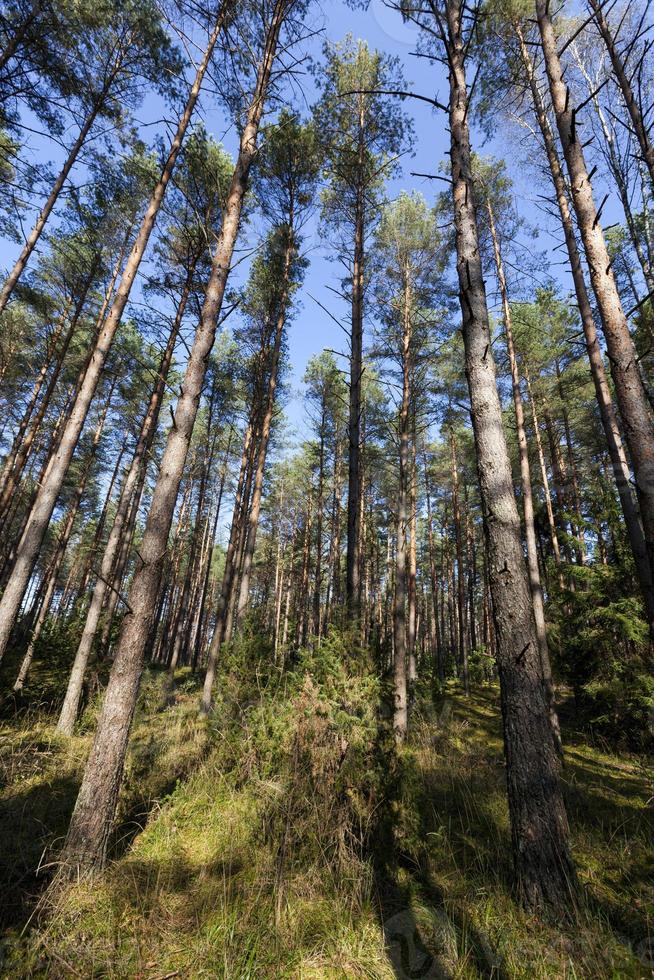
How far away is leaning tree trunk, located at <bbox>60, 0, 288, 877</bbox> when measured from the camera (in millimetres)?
3029

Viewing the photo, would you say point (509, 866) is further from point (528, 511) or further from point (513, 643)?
point (528, 511)

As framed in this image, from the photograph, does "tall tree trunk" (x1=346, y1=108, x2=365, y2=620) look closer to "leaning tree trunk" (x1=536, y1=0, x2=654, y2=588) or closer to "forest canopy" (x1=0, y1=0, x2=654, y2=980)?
"forest canopy" (x1=0, y1=0, x2=654, y2=980)

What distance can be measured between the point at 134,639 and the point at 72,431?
4.92m

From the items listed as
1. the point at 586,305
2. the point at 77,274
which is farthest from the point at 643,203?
the point at 77,274

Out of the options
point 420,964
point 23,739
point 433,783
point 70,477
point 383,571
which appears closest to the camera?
point 420,964

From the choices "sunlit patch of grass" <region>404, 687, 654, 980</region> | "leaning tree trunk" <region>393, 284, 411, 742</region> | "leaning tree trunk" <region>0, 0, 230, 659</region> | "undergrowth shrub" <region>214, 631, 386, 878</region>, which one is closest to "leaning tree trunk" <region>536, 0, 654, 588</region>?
"sunlit patch of grass" <region>404, 687, 654, 980</region>

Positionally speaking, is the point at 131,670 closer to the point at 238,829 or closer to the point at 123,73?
the point at 238,829

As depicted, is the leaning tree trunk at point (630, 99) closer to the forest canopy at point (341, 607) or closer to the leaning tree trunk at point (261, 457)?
the forest canopy at point (341, 607)

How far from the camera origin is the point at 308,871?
2768 millimetres

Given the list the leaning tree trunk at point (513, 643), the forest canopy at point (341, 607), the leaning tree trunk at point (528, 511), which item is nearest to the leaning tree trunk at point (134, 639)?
the forest canopy at point (341, 607)

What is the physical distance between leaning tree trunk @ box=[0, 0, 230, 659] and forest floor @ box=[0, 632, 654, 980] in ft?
6.66

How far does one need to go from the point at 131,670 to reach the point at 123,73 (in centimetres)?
1226

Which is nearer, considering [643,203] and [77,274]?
[643,203]

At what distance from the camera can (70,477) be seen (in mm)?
20594
